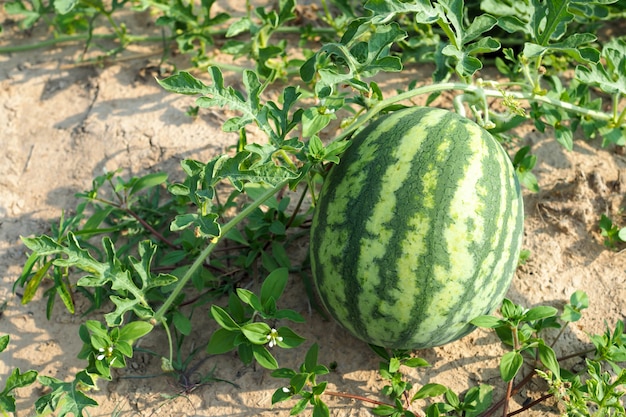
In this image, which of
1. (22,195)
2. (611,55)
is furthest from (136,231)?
(611,55)

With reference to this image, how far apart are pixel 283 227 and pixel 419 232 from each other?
31.6 inches

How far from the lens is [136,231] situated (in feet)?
10.2

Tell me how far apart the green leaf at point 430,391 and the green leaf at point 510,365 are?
0.87 feet

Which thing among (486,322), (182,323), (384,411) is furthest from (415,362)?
(182,323)

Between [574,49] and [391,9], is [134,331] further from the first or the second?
[574,49]

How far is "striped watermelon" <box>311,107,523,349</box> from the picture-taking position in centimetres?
225

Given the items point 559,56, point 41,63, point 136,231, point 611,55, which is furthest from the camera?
point 41,63

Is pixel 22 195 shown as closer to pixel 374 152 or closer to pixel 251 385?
pixel 251 385

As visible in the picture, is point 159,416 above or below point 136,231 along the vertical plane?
below

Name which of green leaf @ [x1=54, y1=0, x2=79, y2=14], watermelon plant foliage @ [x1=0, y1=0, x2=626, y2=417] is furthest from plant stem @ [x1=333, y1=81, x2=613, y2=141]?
A: green leaf @ [x1=54, y1=0, x2=79, y2=14]

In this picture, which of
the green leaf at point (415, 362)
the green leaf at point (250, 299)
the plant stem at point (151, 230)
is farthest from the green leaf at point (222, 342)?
the green leaf at point (415, 362)

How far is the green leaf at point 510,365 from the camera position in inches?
93.7

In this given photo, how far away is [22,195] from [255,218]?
130cm

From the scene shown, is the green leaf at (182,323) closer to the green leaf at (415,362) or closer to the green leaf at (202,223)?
the green leaf at (202,223)
